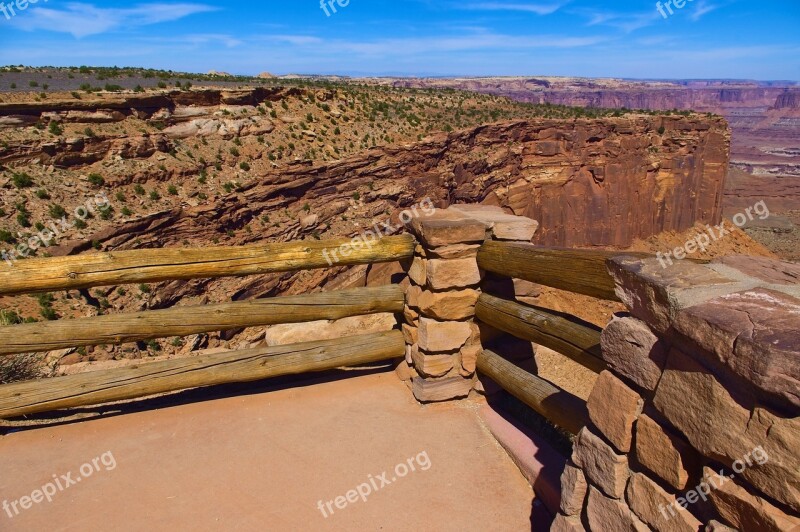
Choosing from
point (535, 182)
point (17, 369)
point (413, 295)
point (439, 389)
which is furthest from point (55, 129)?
point (535, 182)

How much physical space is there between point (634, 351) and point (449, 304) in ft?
7.67

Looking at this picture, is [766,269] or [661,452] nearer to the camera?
[661,452]

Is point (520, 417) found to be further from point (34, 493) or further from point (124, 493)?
point (34, 493)

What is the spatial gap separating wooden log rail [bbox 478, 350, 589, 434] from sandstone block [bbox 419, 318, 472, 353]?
0.87 ft

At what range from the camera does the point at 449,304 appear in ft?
14.8

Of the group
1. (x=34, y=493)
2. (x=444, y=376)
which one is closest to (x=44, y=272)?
(x=34, y=493)

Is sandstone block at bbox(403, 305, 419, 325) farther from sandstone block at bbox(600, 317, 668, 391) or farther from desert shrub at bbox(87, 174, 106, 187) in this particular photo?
desert shrub at bbox(87, 174, 106, 187)

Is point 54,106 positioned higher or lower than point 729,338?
higher

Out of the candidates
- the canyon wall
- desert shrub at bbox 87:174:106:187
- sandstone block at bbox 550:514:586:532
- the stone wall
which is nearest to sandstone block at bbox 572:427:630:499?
the stone wall

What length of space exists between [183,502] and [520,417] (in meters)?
2.80

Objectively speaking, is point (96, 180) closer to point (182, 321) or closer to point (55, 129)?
point (55, 129)

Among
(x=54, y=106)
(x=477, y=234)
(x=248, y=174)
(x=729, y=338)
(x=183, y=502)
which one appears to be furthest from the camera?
(x=248, y=174)

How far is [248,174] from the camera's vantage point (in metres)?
20.9

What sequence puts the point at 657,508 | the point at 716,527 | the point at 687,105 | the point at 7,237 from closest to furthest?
the point at 716,527 → the point at 657,508 → the point at 7,237 → the point at 687,105
